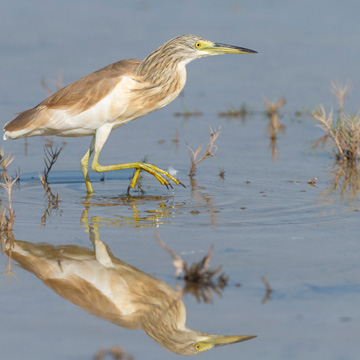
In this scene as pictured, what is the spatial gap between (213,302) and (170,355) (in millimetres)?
525

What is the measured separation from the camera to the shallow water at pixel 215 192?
3859 millimetres

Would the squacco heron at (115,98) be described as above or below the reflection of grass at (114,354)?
above

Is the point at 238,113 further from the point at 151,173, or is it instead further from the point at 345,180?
the point at 151,173

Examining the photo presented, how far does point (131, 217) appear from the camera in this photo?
5.89 metres

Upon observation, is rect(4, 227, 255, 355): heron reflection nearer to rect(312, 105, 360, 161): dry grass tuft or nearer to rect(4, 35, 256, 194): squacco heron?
rect(4, 35, 256, 194): squacco heron

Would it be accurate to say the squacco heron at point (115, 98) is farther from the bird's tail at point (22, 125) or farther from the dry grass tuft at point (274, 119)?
the dry grass tuft at point (274, 119)

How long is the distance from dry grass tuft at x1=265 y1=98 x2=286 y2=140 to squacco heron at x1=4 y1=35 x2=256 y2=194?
197cm

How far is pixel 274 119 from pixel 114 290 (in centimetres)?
499

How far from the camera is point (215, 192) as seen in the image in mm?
6770

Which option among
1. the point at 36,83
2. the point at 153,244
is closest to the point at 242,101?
the point at 36,83

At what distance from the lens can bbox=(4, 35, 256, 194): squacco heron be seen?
678cm

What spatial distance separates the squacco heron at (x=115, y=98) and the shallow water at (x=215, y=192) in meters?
0.46

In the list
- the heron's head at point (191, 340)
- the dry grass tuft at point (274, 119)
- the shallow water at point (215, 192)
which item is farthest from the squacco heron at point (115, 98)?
the heron's head at point (191, 340)

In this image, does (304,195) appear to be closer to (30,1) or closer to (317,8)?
(317,8)
